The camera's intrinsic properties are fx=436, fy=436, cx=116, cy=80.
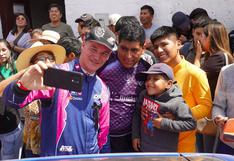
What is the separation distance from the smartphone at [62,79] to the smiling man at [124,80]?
3.17 ft

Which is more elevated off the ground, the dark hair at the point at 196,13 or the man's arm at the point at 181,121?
the dark hair at the point at 196,13

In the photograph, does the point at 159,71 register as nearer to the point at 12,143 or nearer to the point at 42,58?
the point at 42,58

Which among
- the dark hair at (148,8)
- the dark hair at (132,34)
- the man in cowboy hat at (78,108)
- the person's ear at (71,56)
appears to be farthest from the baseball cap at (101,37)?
the dark hair at (148,8)

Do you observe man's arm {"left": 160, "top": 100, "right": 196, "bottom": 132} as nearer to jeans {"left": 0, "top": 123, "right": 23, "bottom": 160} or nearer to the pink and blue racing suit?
the pink and blue racing suit

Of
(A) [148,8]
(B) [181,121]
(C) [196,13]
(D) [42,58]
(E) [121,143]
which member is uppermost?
(A) [148,8]

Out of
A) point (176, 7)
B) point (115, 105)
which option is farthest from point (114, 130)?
point (176, 7)

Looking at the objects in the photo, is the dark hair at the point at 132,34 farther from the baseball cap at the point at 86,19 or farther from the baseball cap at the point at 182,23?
the baseball cap at the point at 182,23

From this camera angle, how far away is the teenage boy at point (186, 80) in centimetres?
340

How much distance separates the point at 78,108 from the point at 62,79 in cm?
43

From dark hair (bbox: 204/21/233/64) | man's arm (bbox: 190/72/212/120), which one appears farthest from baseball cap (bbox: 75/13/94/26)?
man's arm (bbox: 190/72/212/120)

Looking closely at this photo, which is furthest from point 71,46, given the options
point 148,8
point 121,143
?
point 148,8

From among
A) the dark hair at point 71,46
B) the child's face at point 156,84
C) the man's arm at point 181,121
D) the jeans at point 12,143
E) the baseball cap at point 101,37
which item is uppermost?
the baseball cap at point 101,37

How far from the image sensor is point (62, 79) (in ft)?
7.57

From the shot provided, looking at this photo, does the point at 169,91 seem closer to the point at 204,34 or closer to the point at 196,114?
the point at 196,114
